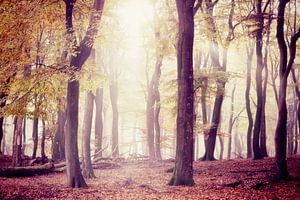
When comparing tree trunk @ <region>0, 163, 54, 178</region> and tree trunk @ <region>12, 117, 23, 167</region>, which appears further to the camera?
tree trunk @ <region>12, 117, 23, 167</region>

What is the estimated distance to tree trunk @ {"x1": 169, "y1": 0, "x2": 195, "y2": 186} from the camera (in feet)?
38.5

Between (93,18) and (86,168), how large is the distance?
7.28 m

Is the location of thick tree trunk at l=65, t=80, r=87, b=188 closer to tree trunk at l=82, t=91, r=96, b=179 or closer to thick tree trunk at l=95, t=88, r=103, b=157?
tree trunk at l=82, t=91, r=96, b=179

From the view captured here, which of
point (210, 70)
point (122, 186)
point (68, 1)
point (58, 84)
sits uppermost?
point (68, 1)

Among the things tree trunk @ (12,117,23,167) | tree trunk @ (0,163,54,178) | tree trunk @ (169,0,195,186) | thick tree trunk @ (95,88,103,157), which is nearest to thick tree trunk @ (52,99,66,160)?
thick tree trunk @ (95,88,103,157)

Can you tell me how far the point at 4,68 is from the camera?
11.9 metres

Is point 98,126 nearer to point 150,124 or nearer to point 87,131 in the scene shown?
point 150,124

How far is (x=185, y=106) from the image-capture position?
11828 millimetres

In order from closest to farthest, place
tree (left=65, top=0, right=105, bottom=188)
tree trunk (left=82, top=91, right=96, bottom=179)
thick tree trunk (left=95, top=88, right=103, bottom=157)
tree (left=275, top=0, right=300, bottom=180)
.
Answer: tree (left=275, top=0, right=300, bottom=180)
tree (left=65, top=0, right=105, bottom=188)
tree trunk (left=82, top=91, right=96, bottom=179)
thick tree trunk (left=95, top=88, right=103, bottom=157)

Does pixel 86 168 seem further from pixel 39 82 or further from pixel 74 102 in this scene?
pixel 39 82

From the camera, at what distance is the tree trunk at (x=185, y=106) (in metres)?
11.7

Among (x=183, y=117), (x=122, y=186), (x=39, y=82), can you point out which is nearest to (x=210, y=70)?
(x=183, y=117)

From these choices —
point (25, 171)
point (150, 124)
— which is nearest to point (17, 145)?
point (25, 171)

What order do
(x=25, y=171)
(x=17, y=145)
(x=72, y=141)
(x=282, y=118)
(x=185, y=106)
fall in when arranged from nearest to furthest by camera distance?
(x=185, y=106) < (x=282, y=118) < (x=72, y=141) < (x=25, y=171) < (x=17, y=145)
